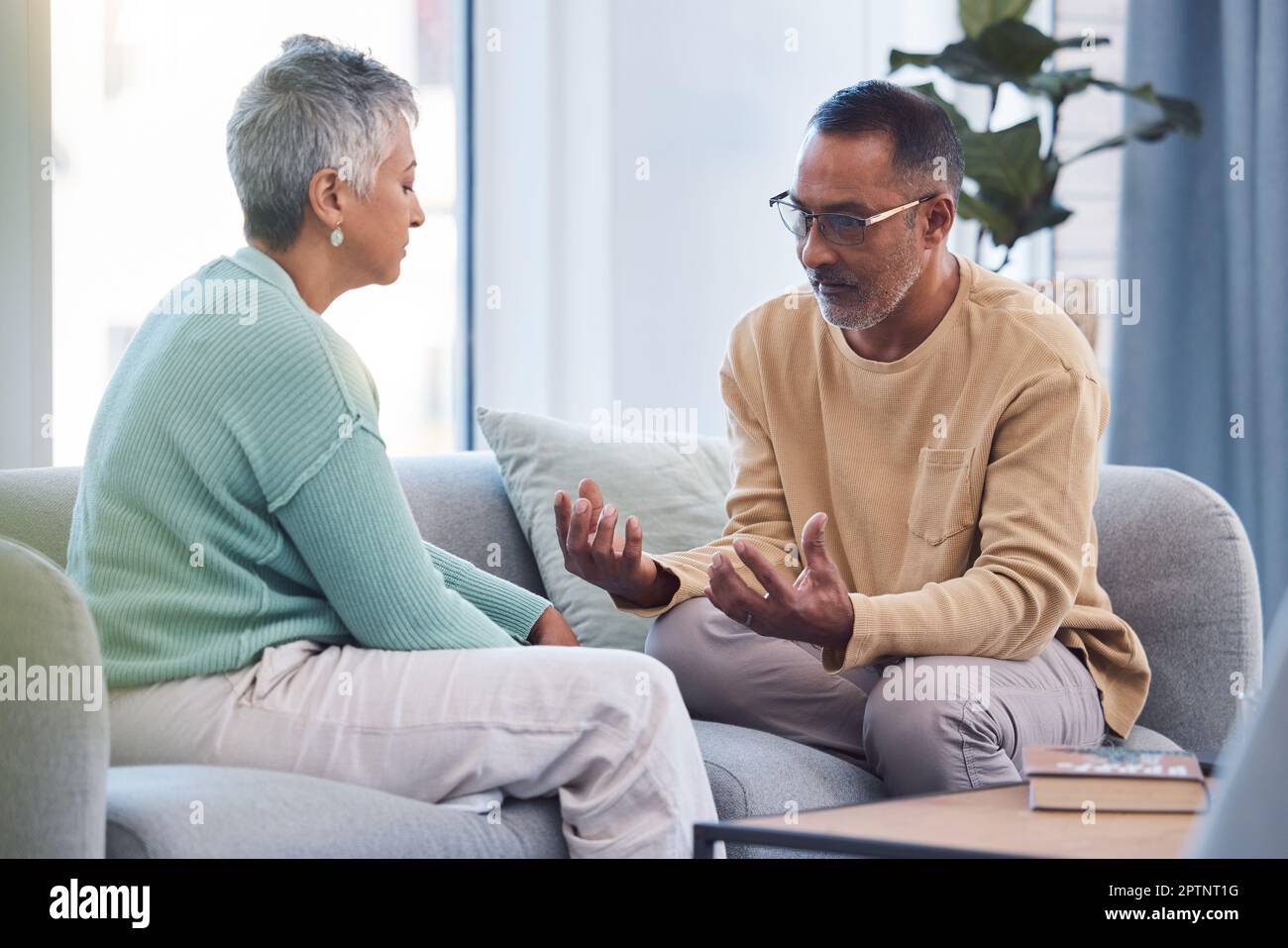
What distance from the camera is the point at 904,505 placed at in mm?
1891

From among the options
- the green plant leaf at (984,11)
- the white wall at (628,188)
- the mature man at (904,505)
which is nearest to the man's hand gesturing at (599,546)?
the mature man at (904,505)

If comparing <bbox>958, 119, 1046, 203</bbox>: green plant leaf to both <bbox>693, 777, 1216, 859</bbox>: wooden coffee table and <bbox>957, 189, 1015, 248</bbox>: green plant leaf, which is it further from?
<bbox>693, 777, 1216, 859</bbox>: wooden coffee table

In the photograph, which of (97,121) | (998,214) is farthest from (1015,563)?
(97,121)

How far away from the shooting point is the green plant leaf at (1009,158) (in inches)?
118

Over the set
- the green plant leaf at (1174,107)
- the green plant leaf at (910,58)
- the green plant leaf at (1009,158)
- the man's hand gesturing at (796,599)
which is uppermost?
the green plant leaf at (910,58)

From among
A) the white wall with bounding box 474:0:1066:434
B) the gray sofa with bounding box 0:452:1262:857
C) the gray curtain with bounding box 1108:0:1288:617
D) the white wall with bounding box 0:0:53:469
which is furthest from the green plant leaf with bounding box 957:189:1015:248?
the white wall with bounding box 0:0:53:469

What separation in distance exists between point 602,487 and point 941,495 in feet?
1.86

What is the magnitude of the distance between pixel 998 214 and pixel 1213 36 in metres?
0.88

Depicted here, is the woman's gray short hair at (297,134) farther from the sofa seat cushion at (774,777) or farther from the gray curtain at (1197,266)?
the gray curtain at (1197,266)

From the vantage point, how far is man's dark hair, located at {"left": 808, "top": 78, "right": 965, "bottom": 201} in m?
1.87

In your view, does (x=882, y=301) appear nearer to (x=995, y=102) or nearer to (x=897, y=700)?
(x=897, y=700)

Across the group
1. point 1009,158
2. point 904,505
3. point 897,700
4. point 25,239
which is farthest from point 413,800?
point 1009,158

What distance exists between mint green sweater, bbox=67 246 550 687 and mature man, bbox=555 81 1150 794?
13.4 inches

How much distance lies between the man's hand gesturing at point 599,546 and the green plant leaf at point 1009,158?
1623 mm
